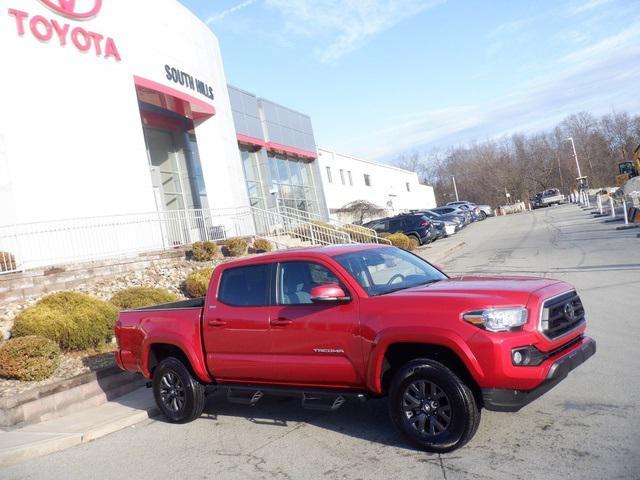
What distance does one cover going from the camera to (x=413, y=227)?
98.4 feet

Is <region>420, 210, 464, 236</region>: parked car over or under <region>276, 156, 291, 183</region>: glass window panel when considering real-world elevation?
under

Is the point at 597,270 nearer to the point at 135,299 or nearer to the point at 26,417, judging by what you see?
the point at 135,299

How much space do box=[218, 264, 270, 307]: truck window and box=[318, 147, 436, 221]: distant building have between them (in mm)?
35171

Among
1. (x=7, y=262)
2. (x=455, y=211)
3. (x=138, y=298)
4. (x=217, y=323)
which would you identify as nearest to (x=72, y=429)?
(x=217, y=323)

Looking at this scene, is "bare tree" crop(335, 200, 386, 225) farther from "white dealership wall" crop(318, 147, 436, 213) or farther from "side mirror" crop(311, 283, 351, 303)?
"side mirror" crop(311, 283, 351, 303)

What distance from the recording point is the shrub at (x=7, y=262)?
523 inches

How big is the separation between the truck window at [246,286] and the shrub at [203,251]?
10.2 metres

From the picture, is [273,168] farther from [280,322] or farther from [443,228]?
[280,322]

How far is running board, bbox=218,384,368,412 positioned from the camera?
5.34m

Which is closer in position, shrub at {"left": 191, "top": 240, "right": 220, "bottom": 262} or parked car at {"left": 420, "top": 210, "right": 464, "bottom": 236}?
shrub at {"left": 191, "top": 240, "right": 220, "bottom": 262}

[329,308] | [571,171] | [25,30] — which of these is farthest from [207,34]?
[571,171]

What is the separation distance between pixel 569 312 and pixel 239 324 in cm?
311

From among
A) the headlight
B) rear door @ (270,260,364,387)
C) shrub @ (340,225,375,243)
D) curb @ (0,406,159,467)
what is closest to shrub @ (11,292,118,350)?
curb @ (0,406,159,467)

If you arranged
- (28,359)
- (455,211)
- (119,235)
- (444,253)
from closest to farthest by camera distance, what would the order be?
1. (28,359)
2. (119,235)
3. (444,253)
4. (455,211)
